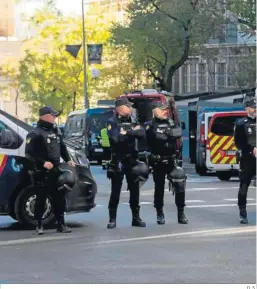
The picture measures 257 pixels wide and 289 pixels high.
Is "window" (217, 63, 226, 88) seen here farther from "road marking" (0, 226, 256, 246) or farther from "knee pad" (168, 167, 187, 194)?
"road marking" (0, 226, 256, 246)

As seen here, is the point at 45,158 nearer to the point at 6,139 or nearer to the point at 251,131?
the point at 6,139

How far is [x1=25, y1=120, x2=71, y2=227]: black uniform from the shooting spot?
43.5 feet

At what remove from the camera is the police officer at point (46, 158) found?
43.5 feet

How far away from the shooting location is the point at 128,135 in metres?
13.6

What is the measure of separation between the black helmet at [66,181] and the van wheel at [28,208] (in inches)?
22.5

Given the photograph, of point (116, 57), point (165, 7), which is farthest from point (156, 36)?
point (116, 57)

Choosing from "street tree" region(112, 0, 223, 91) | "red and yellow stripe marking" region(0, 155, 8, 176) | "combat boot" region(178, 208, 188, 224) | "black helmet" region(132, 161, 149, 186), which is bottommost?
"combat boot" region(178, 208, 188, 224)

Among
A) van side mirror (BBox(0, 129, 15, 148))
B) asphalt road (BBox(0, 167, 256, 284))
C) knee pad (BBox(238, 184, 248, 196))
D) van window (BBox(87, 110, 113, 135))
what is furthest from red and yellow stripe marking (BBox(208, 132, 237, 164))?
van side mirror (BBox(0, 129, 15, 148))

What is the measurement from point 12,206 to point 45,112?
149 cm

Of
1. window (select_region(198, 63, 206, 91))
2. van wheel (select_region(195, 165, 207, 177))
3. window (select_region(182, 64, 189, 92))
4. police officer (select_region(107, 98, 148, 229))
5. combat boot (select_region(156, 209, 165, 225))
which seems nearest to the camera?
police officer (select_region(107, 98, 148, 229))

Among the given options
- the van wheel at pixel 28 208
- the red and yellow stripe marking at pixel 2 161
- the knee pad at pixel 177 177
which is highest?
the red and yellow stripe marking at pixel 2 161

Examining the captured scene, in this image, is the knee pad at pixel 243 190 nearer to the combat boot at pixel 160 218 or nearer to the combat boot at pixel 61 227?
the combat boot at pixel 160 218

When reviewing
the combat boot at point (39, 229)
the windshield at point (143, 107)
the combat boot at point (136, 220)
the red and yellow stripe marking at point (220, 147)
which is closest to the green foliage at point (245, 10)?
the windshield at point (143, 107)

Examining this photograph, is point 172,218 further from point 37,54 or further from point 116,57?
point 37,54
